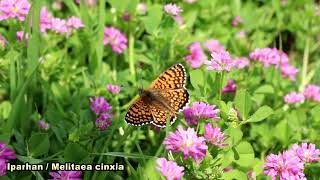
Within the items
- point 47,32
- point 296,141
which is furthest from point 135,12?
point 296,141

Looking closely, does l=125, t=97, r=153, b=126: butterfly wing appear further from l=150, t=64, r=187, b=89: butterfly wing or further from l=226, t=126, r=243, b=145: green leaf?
l=226, t=126, r=243, b=145: green leaf

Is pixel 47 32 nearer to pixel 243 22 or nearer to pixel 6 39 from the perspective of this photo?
pixel 6 39

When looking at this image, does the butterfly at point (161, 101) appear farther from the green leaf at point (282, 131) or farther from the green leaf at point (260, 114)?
the green leaf at point (282, 131)

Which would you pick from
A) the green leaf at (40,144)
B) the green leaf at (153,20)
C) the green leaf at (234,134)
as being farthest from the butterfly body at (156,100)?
the green leaf at (153,20)

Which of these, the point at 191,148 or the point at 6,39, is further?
the point at 6,39

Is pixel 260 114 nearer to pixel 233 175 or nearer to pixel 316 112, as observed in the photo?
pixel 233 175

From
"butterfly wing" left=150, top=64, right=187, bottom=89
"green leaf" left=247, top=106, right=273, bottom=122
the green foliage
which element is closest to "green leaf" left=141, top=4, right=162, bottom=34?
the green foliage

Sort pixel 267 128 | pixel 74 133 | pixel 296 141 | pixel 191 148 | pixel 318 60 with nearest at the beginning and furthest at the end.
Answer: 1. pixel 191 148
2. pixel 74 133
3. pixel 296 141
4. pixel 267 128
5. pixel 318 60
